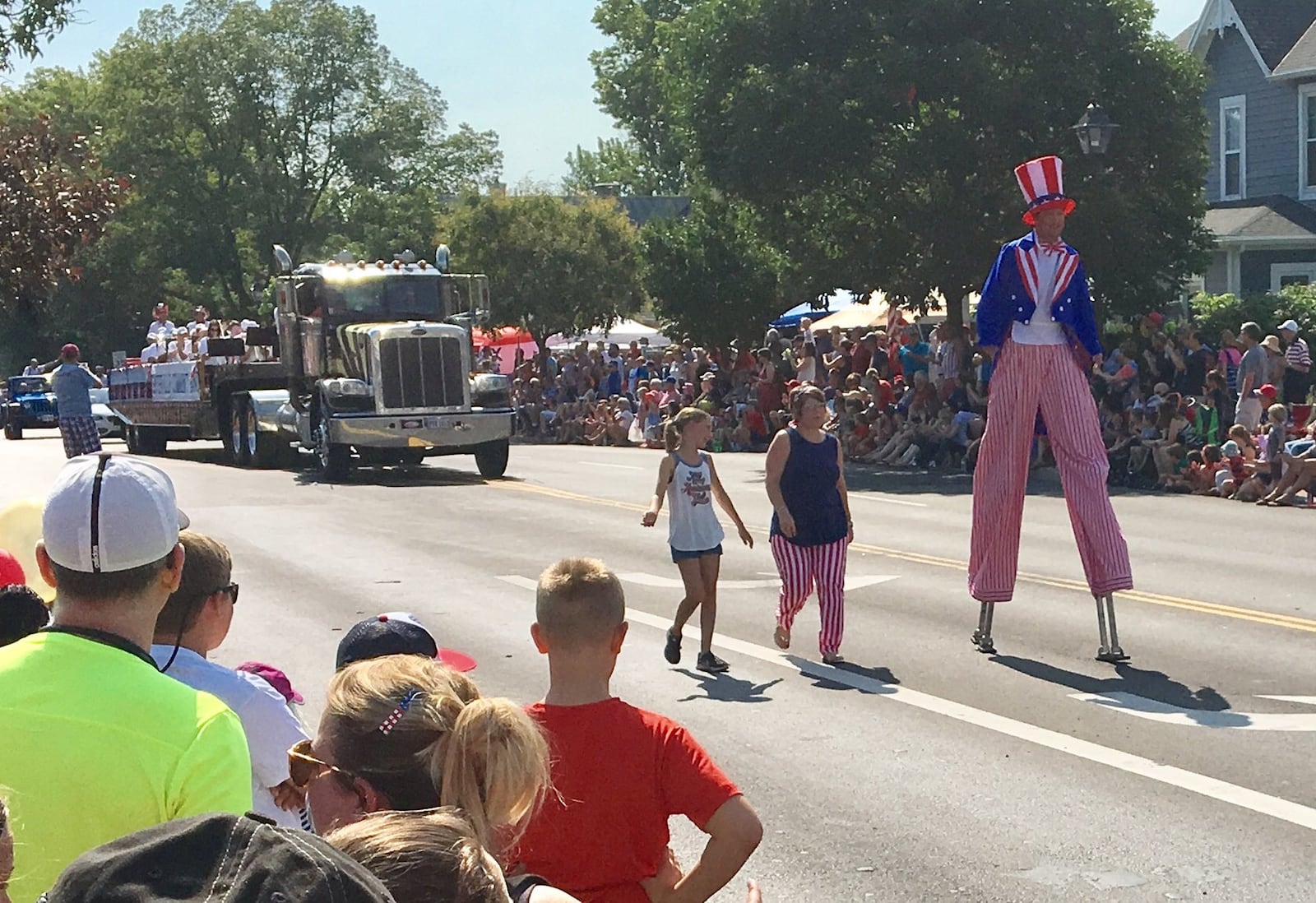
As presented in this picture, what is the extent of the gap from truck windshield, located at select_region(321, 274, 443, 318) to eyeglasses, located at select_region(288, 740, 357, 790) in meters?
24.3

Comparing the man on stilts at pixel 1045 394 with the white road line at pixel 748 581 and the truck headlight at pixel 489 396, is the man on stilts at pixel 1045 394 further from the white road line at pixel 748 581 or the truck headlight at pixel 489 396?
the truck headlight at pixel 489 396

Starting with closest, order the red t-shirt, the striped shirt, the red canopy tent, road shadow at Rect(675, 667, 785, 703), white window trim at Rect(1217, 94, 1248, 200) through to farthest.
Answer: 1. the red t-shirt
2. road shadow at Rect(675, 667, 785, 703)
3. the striped shirt
4. white window trim at Rect(1217, 94, 1248, 200)
5. the red canopy tent

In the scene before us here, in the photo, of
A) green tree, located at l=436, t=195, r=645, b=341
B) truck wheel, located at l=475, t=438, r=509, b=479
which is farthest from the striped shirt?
green tree, located at l=436, t=195, r=645, b=341

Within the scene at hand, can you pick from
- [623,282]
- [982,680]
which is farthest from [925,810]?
[623,282]

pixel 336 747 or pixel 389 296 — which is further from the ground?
pixel 389 296

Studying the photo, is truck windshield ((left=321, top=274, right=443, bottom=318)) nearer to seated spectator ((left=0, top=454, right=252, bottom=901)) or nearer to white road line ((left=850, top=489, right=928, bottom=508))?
white road line ((left=850, top=489, right=928, bottom=508))

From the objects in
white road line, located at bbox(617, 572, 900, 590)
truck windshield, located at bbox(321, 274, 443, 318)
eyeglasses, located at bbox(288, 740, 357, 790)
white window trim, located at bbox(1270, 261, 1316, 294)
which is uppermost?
white window trim, located at bbox(1270, 261, 1316, 294)

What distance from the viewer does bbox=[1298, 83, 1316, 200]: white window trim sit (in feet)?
118

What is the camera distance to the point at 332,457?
1046 inches

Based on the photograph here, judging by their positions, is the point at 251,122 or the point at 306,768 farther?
the point at 251,122

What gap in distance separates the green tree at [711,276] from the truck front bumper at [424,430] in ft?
43.7

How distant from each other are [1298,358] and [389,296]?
43.1 feet

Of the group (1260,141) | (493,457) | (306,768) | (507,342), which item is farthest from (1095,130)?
(507,342)

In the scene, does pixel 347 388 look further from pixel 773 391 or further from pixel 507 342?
pixel 507 342
